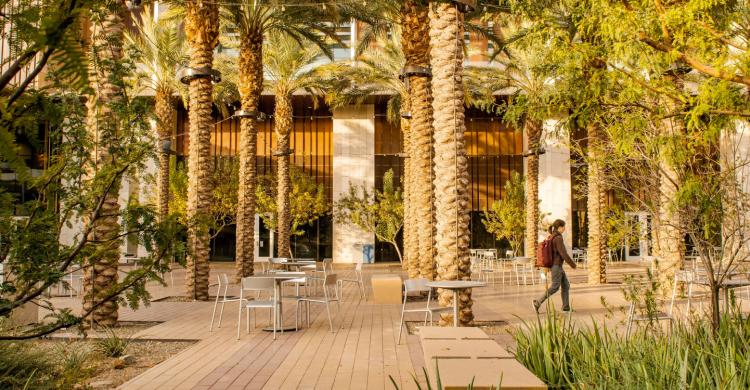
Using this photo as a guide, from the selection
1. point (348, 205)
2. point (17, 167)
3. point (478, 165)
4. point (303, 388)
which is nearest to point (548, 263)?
point (303, 388)

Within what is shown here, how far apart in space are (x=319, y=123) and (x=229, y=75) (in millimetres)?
12234

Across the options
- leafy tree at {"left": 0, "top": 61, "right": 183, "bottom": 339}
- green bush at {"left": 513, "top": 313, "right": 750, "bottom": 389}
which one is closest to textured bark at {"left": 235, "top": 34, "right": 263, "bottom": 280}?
green bush at {"left": 513, "top": 313, "right": 750, "bottom": 389}

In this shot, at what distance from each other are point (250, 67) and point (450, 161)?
11.0 meters

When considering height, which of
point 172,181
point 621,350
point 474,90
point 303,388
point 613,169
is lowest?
point 303,388

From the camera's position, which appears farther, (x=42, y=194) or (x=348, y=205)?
(x=348, y=205)

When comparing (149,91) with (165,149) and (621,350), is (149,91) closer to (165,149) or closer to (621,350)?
(165,149)

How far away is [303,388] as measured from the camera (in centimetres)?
629

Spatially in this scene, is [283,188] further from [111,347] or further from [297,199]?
[111,347]

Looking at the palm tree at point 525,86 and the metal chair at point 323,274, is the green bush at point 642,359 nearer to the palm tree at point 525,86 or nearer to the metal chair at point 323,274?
the metal chair at point 323,274

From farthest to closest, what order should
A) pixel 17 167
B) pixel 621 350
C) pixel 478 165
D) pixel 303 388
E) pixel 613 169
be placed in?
pixel 478 165, pixel 613 169, pixel 303 388, pixel 621 350, pixel 17 167

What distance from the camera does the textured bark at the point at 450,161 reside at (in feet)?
33.2

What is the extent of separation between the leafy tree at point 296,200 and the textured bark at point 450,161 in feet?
76.7

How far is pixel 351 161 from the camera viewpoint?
3869 centimetres

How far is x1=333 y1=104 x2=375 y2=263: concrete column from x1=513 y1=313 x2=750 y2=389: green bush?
1261 inches
